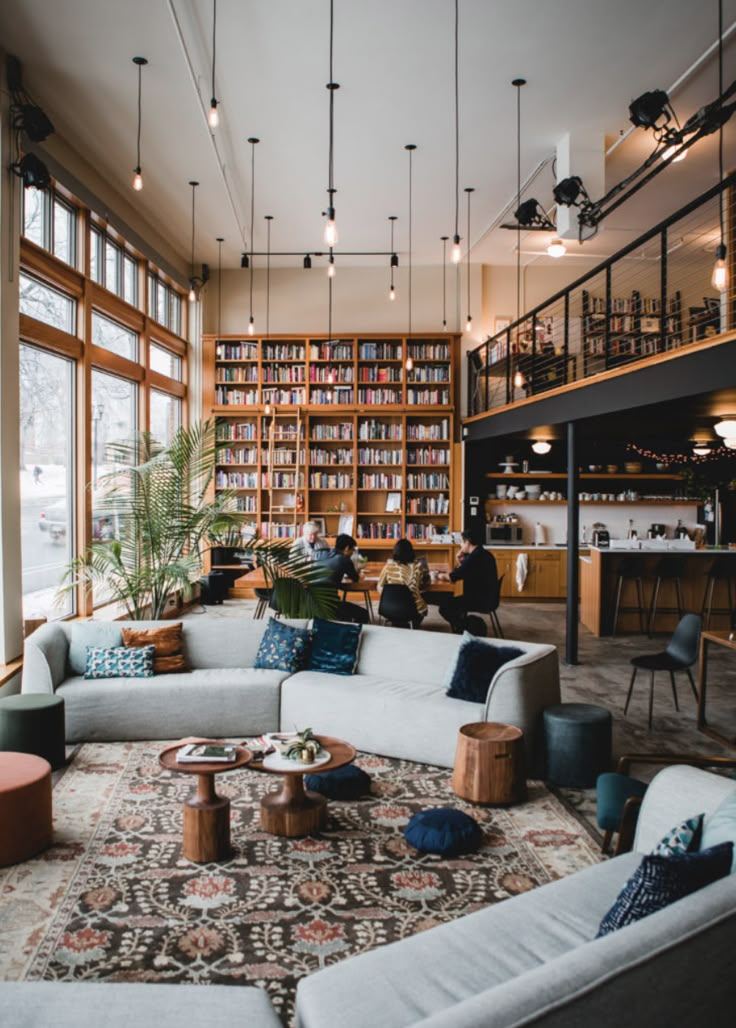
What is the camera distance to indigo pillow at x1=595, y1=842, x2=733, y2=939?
2023 mm

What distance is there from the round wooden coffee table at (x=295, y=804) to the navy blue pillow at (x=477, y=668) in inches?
45.6

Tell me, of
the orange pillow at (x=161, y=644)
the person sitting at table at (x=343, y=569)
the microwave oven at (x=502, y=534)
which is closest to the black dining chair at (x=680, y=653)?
the person sitting at table at (x=343, y=569)

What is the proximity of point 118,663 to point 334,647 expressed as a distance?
1.63m

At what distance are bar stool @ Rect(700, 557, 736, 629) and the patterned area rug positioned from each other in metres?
5.99

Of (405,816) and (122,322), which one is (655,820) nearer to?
(405,816)

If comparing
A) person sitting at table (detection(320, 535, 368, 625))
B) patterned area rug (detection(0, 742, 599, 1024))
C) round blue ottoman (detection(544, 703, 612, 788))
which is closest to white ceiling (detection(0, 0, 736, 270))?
person sitting at table (detection(320, 535, 368, 625))

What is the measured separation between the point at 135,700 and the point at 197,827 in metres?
1.97

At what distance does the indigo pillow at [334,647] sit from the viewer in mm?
5727

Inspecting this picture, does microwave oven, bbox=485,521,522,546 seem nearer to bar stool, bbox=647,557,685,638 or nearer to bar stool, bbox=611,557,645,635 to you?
bar stool, bbox=611,557,645,635

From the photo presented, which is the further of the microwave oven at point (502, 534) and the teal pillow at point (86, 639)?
the microwave oven at point (502, 534)

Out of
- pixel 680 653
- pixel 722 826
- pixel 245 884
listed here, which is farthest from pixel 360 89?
pixel 722 826

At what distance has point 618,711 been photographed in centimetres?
620

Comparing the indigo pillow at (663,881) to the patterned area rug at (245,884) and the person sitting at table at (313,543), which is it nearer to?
the patterned area rug at (245,884)

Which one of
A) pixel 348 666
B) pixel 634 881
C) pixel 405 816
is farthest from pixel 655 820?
pixel 348 666
